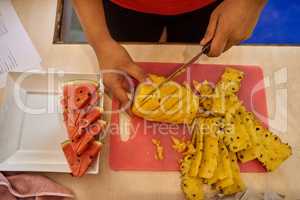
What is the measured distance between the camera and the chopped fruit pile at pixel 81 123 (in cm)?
89

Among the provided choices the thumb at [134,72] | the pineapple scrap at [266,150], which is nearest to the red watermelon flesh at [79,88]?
the thumb at [134,72]

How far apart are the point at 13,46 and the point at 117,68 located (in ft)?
1.23

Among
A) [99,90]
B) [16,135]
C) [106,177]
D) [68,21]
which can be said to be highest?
[68,21]

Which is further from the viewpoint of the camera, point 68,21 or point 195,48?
point 68,21

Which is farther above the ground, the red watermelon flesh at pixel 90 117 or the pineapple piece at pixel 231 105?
the pineapple piece at pixel 231 105

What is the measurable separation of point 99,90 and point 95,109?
0.06 meters

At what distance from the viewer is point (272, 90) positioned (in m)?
1.05

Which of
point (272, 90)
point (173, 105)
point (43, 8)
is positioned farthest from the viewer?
point (43, 8)

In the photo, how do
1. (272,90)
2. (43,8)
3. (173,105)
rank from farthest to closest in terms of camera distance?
(43,8) → (272,90) → (173,105)

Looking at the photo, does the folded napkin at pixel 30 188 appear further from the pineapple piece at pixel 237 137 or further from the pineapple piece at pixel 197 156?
the pineapple piece at pixel 237 137

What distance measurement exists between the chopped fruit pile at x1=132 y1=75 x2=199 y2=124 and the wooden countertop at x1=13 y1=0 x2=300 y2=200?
14 cm

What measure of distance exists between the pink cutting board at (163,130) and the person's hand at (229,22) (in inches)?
5.5

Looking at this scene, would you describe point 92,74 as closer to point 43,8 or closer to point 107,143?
point 107,143

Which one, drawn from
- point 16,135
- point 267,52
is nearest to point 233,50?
point 267,52
